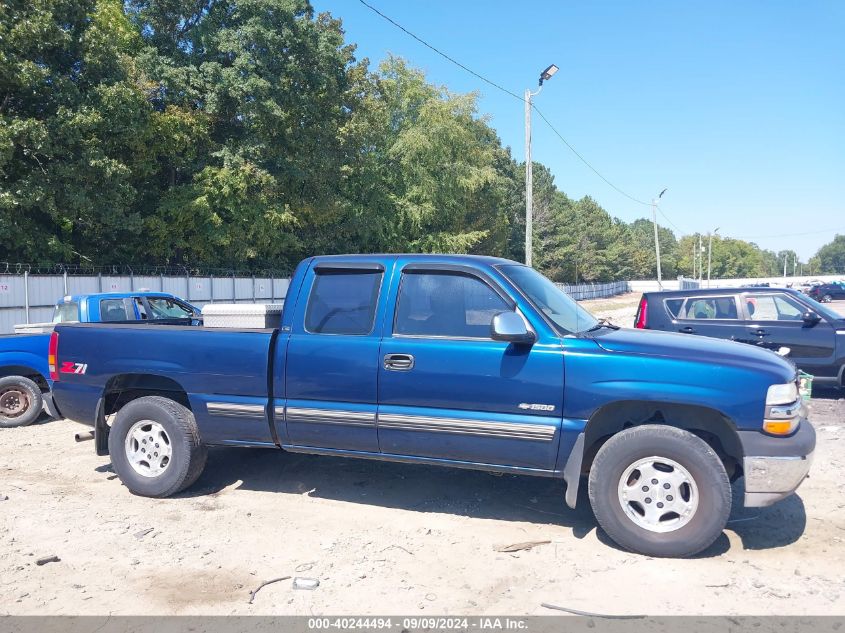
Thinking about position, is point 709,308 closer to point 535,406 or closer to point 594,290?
point 535,406

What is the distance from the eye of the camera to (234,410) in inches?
203

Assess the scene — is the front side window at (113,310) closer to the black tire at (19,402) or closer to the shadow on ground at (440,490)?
the black tire at (19,402)

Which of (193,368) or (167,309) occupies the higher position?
(167,309)

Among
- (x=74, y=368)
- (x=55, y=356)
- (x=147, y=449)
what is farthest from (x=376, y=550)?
(x=55, y=356)

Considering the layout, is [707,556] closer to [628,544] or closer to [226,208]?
[628,544]

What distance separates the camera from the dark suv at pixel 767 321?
9234 mm

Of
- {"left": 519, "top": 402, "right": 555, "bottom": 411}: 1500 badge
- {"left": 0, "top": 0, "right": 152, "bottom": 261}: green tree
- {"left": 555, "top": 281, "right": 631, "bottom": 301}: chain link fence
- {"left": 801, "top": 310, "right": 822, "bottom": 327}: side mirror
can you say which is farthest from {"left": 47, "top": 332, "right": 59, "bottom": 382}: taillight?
{"left": 555, "top": 281, "right": 631, "bottom": 301}: chain link fence

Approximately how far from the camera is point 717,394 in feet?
13.4

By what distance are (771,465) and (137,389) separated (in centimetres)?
518

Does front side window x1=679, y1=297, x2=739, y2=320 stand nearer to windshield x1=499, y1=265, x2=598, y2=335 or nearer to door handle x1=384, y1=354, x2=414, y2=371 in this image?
windshield x1=499, y1=265, x2=598, y2=335

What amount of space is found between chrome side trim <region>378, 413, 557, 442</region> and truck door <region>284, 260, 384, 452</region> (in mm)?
189

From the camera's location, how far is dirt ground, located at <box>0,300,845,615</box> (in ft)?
12.1

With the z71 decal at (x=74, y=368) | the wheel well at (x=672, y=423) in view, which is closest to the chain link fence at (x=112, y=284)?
the z71 decal at (x=74, y=368)

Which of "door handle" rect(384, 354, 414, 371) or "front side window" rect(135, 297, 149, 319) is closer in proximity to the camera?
"door handle" rect(384, 354, 414, 371)
